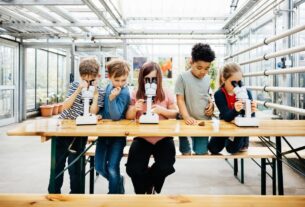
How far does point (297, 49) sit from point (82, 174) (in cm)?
225

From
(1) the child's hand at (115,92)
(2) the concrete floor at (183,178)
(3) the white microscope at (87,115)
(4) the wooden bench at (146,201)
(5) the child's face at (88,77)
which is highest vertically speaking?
(5) the child's face at (88,77)

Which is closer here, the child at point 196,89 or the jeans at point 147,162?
the jeans at point 147,162

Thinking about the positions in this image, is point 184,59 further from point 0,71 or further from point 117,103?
point 117,103

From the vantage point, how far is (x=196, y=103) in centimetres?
202

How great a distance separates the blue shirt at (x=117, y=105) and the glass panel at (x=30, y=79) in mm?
6856

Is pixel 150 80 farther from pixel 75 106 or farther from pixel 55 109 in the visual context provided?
pixel 55 109

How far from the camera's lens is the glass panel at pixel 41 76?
29.1ft

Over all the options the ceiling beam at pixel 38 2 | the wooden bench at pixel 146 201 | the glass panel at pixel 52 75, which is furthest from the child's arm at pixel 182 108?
the glass panel at pixel 52 75

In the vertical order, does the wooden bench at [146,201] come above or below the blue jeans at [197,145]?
A: below

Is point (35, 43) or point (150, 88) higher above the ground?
point (35, 43)

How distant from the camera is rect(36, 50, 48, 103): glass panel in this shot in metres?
8.87

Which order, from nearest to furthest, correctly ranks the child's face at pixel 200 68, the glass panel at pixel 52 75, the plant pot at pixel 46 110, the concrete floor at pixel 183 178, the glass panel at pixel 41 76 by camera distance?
the child's face at pixel 200 68 → the concrete floor at pixel 183 178 → the plant pot at pixel 46 110 → the glass panel at pixel 41 76 → the glass panel at pixel 52 75

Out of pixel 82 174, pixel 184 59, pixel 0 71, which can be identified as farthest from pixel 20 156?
pixel 184 59

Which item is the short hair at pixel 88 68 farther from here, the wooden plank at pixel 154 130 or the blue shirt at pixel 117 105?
the wooden plank at pixel 154 130
